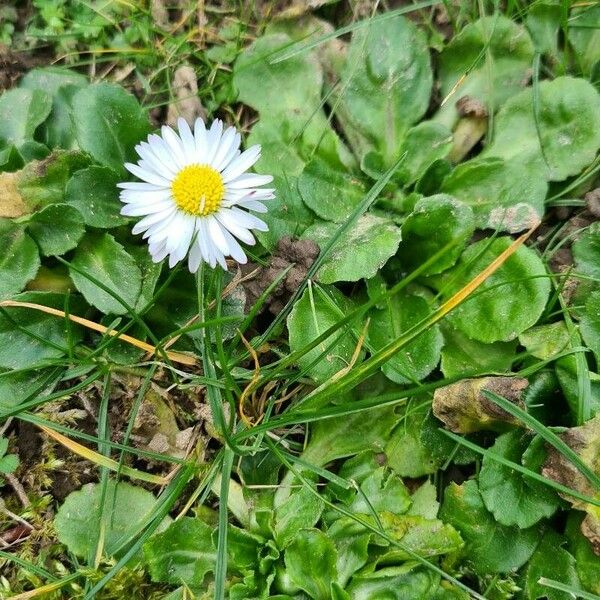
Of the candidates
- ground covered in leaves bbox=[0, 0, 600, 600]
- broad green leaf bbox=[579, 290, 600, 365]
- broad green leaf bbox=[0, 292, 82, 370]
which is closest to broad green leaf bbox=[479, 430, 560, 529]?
ground covered in leaves bbox=[0, 0, 600, 600]

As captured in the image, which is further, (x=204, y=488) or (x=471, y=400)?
(x=204, y=488)

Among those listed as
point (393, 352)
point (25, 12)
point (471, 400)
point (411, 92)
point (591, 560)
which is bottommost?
point (591, 560)

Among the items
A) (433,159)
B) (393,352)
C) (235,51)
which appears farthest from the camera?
(235,51)

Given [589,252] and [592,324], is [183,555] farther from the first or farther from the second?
[589,252]

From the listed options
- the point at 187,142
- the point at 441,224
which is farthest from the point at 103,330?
the point at 441,224

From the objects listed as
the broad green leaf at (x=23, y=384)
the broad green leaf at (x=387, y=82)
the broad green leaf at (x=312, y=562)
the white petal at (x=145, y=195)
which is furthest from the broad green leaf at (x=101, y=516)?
the broad green leaf at (x=387, y=82)

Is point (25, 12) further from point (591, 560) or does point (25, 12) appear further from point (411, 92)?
point (591, 560)

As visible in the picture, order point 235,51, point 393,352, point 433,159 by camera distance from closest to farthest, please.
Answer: point 393,352 → point 433,159 → point 235,51

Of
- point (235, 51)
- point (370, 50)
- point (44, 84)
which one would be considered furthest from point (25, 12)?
point (370, 50)
